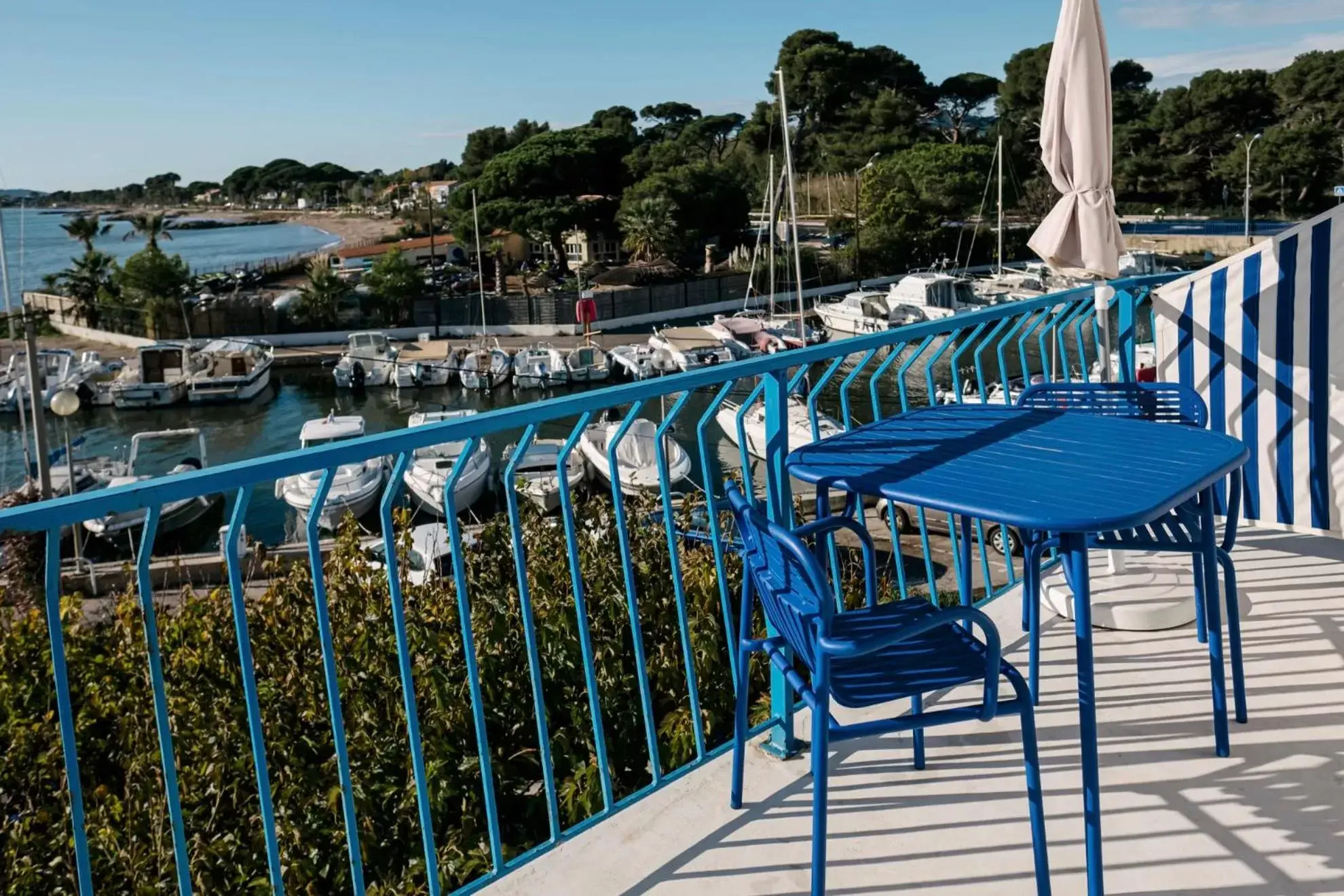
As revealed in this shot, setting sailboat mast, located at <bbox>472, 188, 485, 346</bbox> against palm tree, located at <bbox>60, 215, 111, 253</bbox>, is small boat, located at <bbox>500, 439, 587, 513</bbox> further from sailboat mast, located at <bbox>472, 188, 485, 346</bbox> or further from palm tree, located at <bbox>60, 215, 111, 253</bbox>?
palm tree, located at <bbox>60, 215, 111, 253</bbox>

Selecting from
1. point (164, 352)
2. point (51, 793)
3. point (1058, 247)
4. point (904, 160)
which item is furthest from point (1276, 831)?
point (904, 160)

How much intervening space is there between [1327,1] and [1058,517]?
405 cm

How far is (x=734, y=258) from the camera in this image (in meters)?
54.4

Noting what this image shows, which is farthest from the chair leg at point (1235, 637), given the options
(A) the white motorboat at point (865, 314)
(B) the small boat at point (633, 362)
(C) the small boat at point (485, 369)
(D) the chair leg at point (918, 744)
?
(A) the white motorboat at point (865, 314)

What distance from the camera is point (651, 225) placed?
172ft

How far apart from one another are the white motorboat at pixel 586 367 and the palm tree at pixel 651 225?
14.7 meters

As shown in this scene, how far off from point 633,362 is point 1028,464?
120 ft

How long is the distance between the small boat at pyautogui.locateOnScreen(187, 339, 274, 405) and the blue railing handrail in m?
39.8

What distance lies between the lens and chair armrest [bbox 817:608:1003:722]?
165 centimetres

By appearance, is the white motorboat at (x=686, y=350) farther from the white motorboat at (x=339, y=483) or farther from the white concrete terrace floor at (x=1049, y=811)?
the white concrete terrace floor at (x=1049, y=811)

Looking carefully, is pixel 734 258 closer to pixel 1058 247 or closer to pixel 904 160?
pixel 904 160

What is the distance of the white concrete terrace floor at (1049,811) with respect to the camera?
208cm

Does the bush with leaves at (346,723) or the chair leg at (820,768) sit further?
the bush with leaves at (346,723)

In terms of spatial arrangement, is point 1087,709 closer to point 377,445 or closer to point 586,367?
point 377,445
